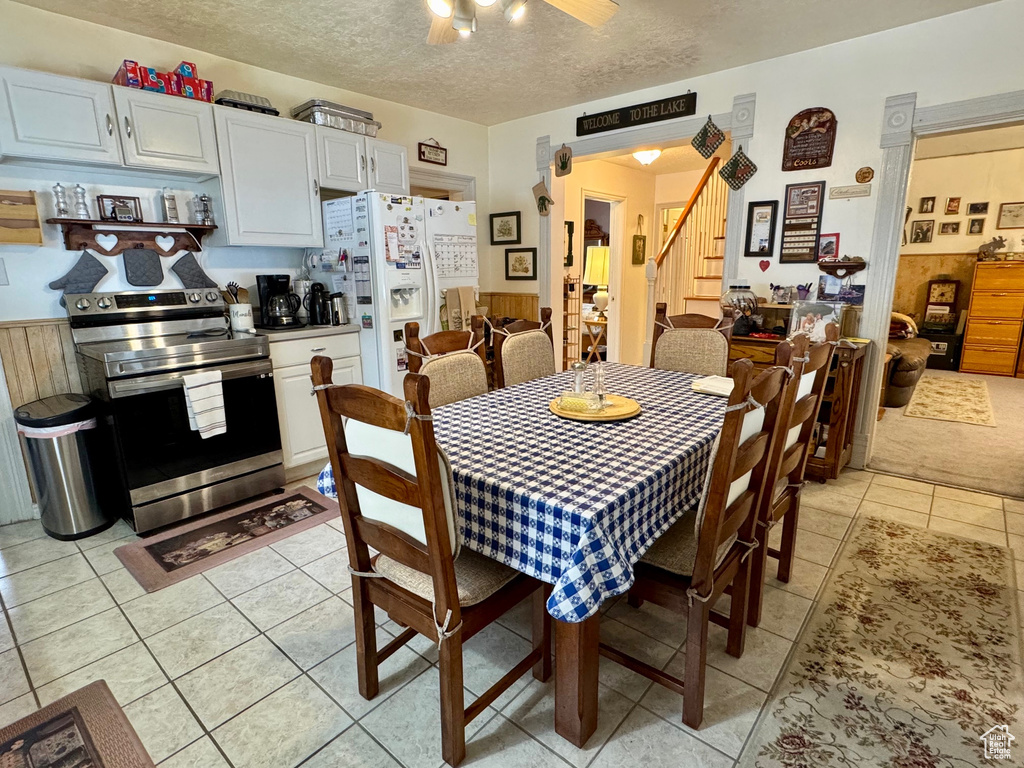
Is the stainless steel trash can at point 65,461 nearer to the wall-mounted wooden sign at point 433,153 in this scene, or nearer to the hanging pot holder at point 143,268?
the hanging pot holder at point 143,268

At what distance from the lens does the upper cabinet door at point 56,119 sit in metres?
2.34

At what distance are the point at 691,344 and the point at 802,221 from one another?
1.34m

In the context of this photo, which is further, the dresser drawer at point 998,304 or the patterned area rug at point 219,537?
the dresser drawer at point 998,304

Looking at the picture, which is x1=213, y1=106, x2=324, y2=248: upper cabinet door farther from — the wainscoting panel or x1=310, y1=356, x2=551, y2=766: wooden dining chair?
x1=310, y1=356, x2=551, y2=766: wooden dining chair

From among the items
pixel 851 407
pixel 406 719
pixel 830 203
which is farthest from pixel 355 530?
pixel 830 203

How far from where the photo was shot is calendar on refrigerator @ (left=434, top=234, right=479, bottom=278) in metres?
3.70

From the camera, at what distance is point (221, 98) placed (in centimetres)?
296

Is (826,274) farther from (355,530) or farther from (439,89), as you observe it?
(355,530)

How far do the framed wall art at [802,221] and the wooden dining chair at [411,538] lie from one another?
289cm

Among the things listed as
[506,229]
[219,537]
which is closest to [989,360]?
[506,229]

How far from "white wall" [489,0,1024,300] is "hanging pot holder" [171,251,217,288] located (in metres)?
3.23

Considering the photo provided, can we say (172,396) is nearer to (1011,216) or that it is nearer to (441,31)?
(441,31)

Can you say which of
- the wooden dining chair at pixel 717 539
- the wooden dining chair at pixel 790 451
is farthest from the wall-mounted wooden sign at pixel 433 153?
the wooden dining chair at pixel 717 539

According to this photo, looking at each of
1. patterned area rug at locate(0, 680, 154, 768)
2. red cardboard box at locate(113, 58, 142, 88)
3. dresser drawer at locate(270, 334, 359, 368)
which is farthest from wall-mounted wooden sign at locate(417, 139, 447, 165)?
patterned area rug at locate(0, 680, 154, 768)
